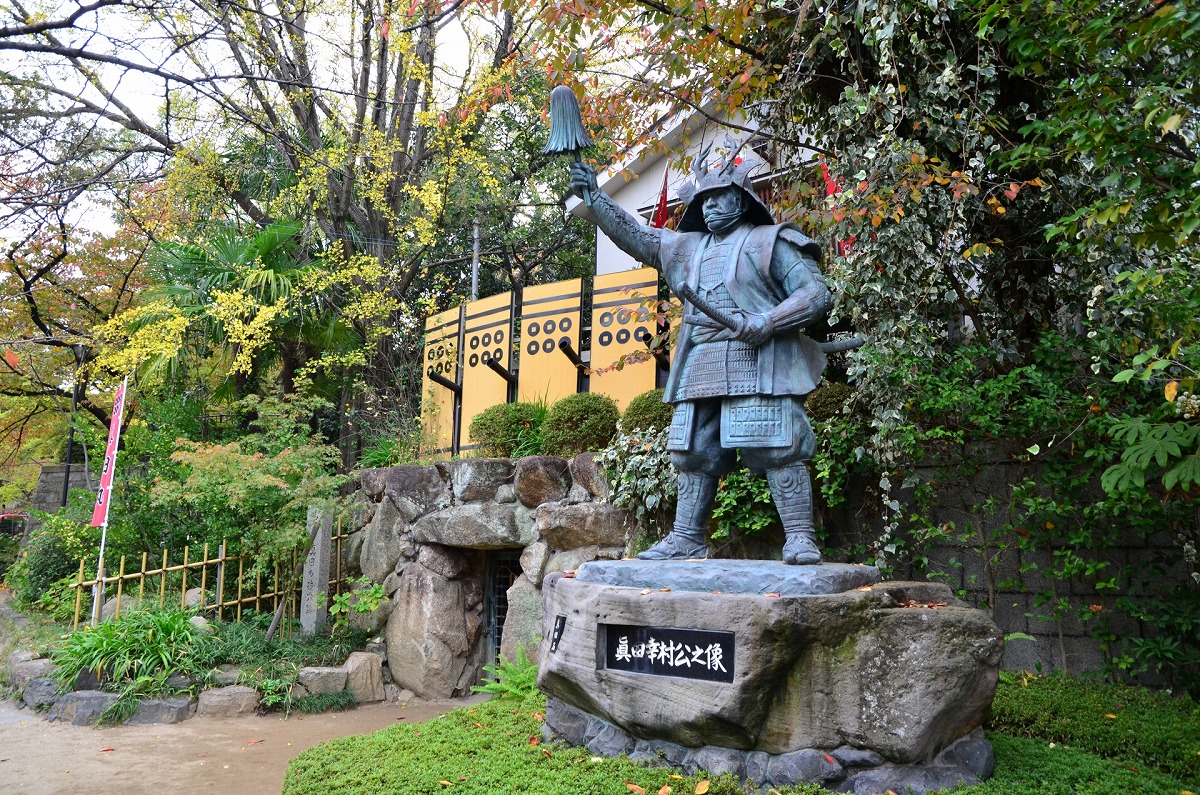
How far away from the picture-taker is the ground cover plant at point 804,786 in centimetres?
324

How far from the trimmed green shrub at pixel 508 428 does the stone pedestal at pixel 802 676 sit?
144 inches

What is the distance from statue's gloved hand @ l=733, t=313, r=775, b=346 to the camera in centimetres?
362

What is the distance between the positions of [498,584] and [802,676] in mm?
4400

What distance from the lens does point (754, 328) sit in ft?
11.9

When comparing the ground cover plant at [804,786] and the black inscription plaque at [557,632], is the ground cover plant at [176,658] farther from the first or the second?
the black inscription plaque at [557,632]

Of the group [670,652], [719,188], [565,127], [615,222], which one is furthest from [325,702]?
[719,188]

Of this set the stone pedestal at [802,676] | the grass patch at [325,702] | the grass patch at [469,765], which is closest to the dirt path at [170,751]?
the grass patch at [325,702]

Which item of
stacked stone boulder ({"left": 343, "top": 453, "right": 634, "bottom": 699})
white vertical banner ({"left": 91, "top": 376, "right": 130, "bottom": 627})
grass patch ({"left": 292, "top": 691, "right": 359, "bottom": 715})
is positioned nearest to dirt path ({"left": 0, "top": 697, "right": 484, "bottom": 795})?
grass patch ({"left": 292, "top": 691, "right": 359, "bottom": 715})

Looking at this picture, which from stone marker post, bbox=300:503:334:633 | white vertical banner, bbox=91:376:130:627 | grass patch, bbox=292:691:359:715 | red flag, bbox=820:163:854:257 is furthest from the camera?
stone marker post, bbox=300:503:334:633

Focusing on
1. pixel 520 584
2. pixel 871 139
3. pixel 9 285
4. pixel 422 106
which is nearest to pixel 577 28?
pixel 871 139

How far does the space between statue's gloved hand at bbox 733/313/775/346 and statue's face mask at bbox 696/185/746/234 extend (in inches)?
23.7

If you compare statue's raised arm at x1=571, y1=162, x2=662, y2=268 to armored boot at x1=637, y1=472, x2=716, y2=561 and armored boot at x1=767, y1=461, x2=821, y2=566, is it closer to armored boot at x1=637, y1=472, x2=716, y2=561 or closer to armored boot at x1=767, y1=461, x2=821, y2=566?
armored boot at x1=637, y1=472, x2=716, y2=561

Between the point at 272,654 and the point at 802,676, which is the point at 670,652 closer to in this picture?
the point at 802,676

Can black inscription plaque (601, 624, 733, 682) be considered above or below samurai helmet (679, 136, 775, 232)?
below
